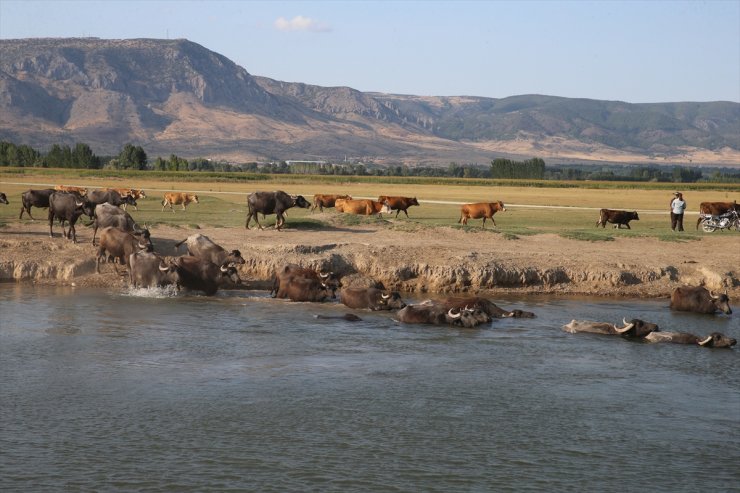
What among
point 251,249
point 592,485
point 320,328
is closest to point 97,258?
point 251,249

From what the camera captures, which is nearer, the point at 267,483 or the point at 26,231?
the point at 267,483

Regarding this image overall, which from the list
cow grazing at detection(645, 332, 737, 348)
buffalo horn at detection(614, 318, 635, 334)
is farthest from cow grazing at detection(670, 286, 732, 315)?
buffalo horn at detection(614, 318, 635, 334)

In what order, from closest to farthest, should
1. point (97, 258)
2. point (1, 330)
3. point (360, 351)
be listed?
1. point (360, 351)
2. point (1, 330)
3. point (97, 258)

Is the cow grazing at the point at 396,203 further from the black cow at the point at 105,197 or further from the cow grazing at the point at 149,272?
the cow grazing at the point at 149,272

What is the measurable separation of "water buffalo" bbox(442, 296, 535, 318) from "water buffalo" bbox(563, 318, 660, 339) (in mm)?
1360

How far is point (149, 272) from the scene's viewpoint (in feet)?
76.4

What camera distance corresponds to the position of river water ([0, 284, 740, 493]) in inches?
466

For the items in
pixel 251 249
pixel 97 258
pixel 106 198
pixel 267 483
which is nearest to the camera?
pixel 267 483

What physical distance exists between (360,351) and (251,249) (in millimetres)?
9879

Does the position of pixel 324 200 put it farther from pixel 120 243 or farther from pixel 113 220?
pixel 120 243

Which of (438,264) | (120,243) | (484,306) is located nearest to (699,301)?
(484,306)

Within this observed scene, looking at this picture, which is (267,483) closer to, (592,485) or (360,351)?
(592,485)

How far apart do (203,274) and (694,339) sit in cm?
1114

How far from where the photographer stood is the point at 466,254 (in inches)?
1054
